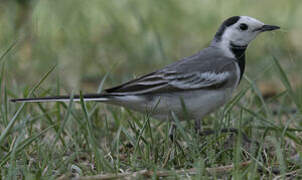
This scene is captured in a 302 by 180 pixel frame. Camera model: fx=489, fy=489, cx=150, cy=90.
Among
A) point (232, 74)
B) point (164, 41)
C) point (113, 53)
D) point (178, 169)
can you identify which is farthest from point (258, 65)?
point (178, 169)

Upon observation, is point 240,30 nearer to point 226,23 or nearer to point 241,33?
point 241,33

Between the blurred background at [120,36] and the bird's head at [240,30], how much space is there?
1304mm

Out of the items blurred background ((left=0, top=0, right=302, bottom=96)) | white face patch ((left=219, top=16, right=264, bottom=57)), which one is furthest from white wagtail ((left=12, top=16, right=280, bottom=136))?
blurred background ((left=0, top=0, right=302, bottom=96))

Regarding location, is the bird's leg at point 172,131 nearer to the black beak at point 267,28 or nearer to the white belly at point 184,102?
the white belly at point 184,102

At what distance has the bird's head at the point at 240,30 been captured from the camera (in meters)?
4.46

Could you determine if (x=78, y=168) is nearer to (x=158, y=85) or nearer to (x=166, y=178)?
(x=166, y=178)

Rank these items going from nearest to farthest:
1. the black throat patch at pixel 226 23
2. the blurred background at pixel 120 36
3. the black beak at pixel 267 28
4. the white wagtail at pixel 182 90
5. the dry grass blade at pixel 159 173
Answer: the dry grass blade at pixel 159 173 → the white wagtail at pixel 182 90 → the black beak at pixel 267 28 → the black throat patch at pixel 226 23 → the blurred background at pixel 120 36

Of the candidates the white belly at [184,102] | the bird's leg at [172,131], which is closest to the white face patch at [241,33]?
the white belly at [184,102]

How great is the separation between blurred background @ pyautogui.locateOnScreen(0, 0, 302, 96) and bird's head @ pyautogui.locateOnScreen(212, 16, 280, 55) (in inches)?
51.3

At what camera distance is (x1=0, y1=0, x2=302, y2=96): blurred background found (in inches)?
253

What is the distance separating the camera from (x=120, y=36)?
752cm

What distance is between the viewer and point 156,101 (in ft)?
13.3

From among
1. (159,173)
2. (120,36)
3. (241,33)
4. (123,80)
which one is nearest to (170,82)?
(241,33)

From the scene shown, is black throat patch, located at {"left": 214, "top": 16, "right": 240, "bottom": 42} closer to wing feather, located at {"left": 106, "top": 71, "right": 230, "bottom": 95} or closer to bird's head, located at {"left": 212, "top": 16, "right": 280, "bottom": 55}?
bird's head, located at {"left": 212, "top": 16, "right": 280, "bottom": 55}
